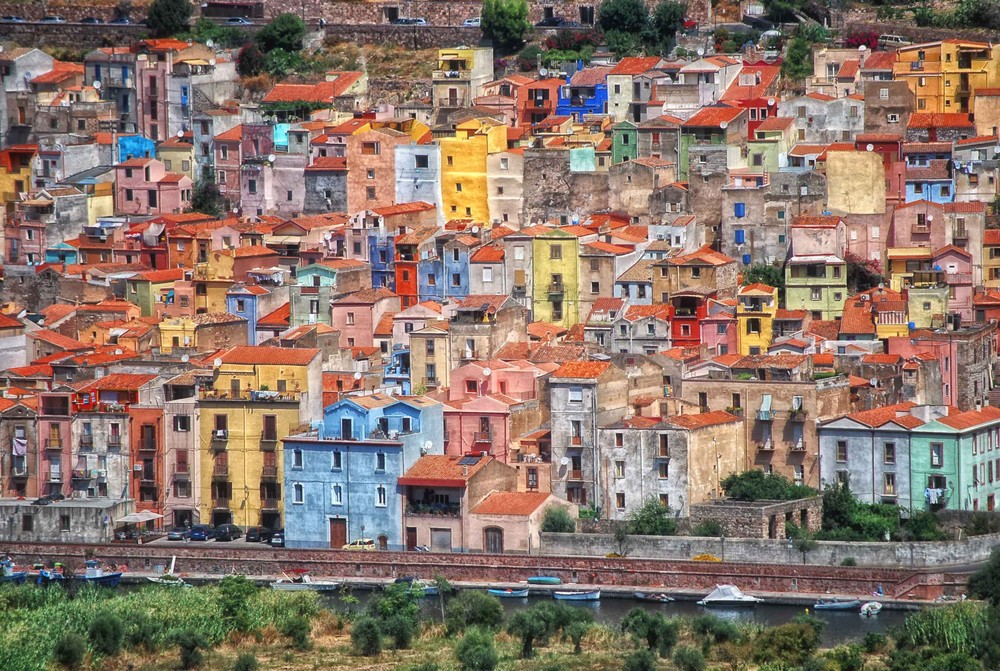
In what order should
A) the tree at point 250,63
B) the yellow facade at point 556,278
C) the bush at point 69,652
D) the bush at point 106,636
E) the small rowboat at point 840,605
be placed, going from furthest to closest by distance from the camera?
the tree at point 250,63, the yellow facade at point 556,278, the small rowboat at point 840,605, the bush at point 106,636, the bush at point 69,652

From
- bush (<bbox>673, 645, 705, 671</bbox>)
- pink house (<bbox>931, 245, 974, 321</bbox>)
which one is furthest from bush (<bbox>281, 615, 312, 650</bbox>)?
pink house (<bbox>931, 245, 974, 321</bbox>)

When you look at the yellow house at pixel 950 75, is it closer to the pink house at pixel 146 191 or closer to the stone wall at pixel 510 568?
the pink house at pixel 146 191

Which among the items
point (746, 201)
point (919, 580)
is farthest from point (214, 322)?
point (919, 580)

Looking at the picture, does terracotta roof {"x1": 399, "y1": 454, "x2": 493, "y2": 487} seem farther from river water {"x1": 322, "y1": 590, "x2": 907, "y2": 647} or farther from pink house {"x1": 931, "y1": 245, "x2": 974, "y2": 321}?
pink house {"x1": 931, "y1": 245, "x2": 974, "y2": 321}

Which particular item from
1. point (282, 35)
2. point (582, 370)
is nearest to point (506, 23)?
point (282, 35)

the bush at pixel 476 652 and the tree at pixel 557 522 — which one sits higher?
the tree at pixel 557 522

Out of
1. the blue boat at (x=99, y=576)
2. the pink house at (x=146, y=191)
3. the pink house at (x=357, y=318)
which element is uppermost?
the pink house at (x=146, y=191)

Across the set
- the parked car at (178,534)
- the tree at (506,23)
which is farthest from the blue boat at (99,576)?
the tree at (506,23)

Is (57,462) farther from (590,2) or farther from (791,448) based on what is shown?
(590,2)
